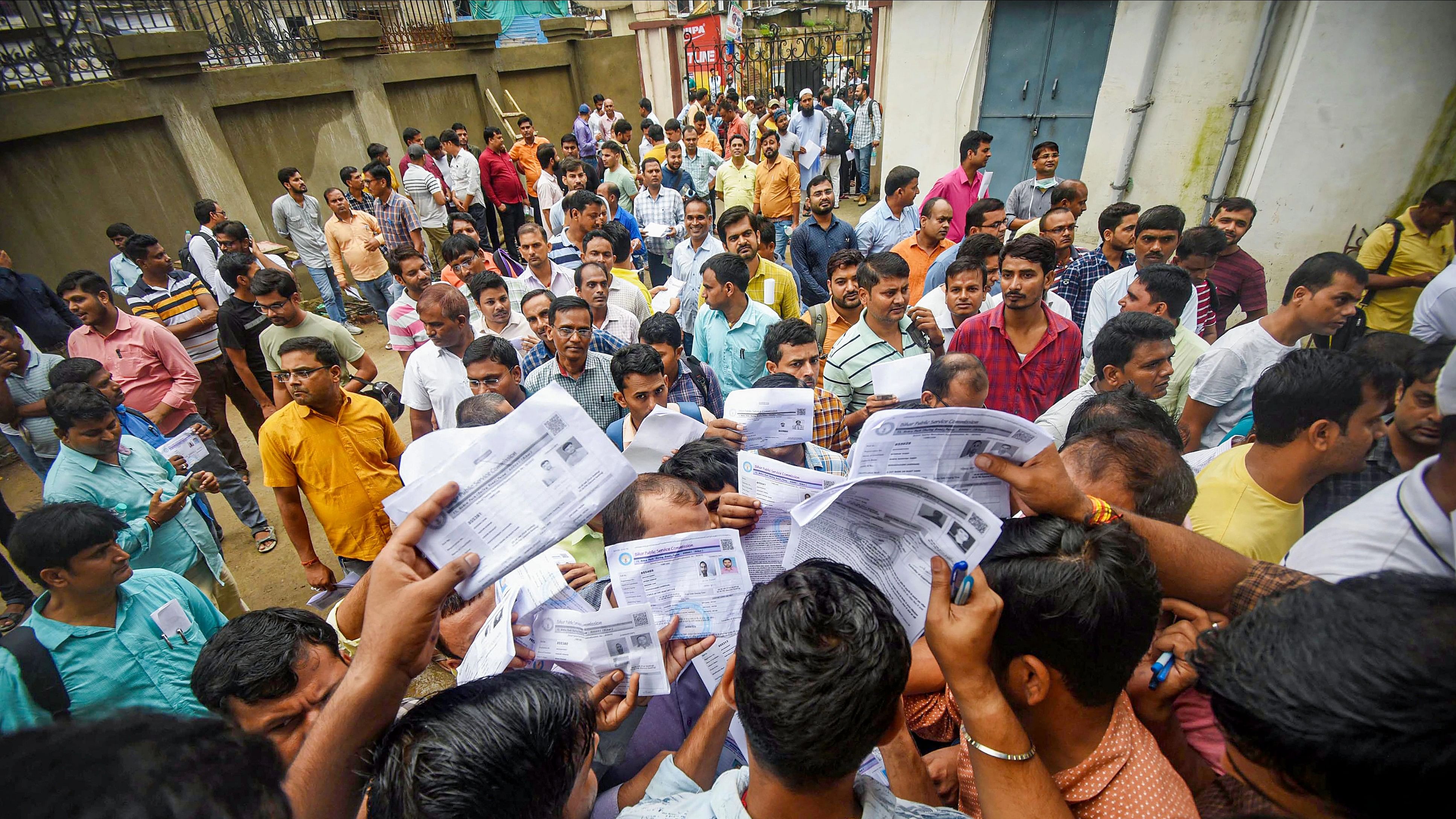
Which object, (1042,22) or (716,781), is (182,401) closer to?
(716,781)

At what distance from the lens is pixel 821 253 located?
5.88 metres

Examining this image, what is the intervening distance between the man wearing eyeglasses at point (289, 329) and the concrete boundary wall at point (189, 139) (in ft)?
17.4

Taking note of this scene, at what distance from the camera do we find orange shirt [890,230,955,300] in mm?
5172

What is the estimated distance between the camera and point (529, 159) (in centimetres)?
1063

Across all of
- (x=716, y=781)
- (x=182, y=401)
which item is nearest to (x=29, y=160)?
(x=182, y=401)

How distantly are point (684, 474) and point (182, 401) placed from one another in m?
4.24

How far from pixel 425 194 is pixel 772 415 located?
26.6 ft

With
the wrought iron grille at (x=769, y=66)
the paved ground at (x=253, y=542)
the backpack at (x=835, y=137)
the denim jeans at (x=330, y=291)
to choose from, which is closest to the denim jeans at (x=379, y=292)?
the denim jeans at (x=330, y=291)

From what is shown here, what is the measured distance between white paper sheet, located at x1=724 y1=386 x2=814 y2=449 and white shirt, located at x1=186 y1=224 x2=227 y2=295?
241 inches

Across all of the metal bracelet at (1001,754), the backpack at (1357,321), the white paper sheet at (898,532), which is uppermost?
the white paper sheet at (898,532)

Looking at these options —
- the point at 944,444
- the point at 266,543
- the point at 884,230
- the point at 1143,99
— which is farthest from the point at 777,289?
the point at 1143,99

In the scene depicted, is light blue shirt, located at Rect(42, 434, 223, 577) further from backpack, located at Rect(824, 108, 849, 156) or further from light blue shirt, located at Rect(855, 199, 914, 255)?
backpack, located at Rect(824, 108, 849, 156)

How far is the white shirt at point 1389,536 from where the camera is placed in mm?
1550

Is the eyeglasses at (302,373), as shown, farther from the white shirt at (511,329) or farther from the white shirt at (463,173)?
the white shirt at (463,173)
